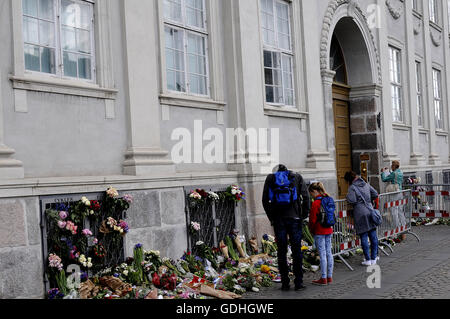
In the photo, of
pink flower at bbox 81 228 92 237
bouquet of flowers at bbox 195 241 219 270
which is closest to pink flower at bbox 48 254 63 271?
pink flower at bbox 81 228 92 237

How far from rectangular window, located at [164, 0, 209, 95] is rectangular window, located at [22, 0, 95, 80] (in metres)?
1.64

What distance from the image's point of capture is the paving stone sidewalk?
7125mm

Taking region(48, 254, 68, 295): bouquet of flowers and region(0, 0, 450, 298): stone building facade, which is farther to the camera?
region(0, 0, 450, 298): stone building facade

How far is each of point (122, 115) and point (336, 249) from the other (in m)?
4.12

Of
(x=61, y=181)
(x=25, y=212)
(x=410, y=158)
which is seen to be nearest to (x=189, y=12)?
(x=61, y=181)

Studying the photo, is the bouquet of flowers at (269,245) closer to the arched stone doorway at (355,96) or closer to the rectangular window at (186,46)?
the rectangular window at (186,46)

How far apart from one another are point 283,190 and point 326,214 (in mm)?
734

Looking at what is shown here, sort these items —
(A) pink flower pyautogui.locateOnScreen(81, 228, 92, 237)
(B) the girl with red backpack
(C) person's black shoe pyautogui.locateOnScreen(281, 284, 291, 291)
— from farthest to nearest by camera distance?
(B) the girl with red backpack < (C) person's black shoe pyautogui.locateOnScreen(281, 284, 291, 291) < (A) pink flower pyautogui.locateOnScreen(81, 228, 92, 237)

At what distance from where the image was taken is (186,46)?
959 cm

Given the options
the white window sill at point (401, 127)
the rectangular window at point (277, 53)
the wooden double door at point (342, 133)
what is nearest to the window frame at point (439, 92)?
the white window sill at point (401, 127)

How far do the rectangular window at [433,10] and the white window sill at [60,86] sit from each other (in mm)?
18061

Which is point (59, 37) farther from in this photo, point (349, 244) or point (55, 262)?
→ point (349, 244)

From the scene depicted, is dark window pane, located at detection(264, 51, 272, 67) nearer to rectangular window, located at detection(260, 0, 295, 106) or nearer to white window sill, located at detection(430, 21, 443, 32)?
rectangular window, located at detection(260, 0, 295, 106)
